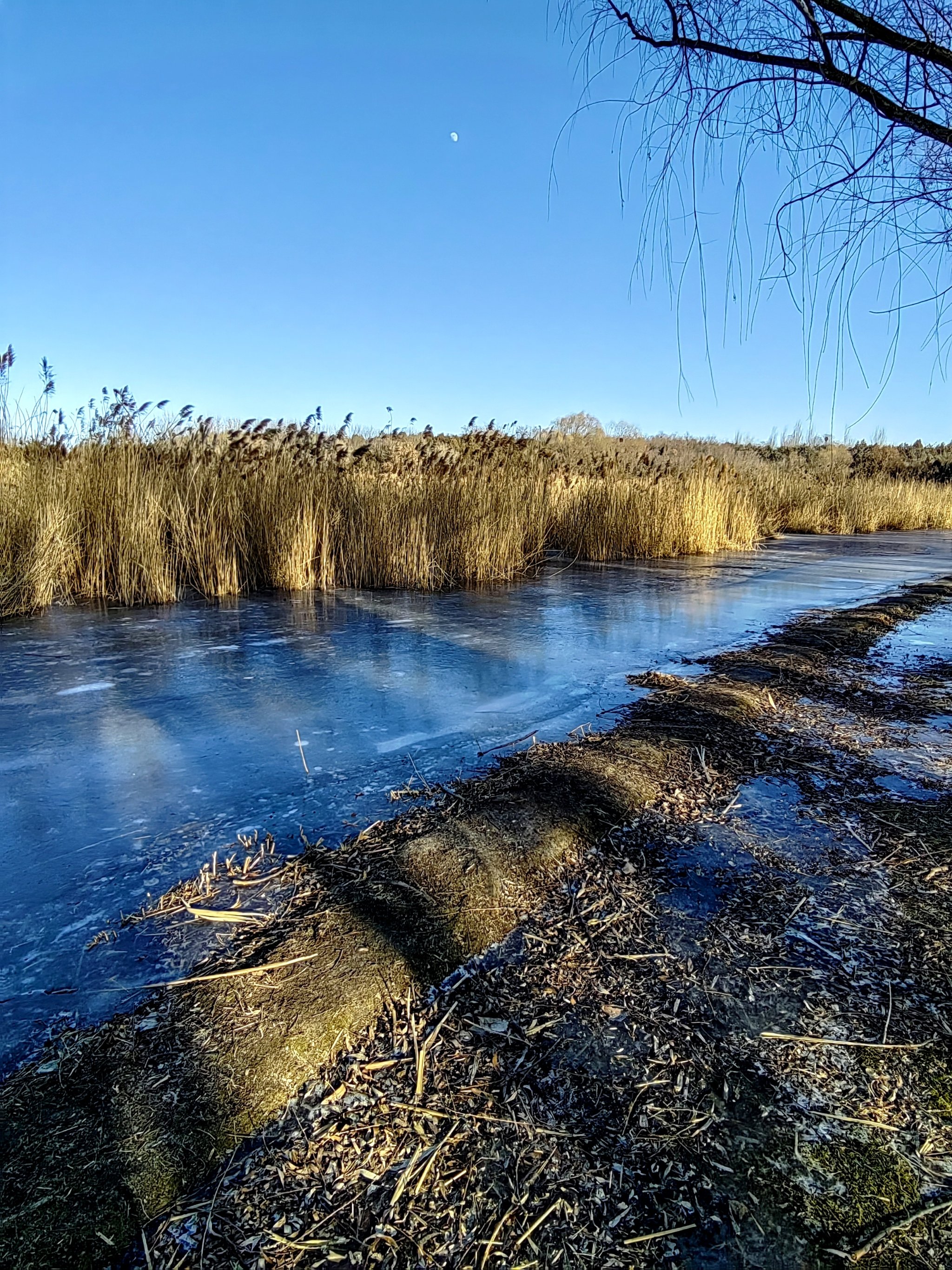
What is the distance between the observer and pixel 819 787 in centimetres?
184

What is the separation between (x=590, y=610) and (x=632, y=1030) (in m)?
3.80

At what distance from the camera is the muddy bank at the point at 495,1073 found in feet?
2.49

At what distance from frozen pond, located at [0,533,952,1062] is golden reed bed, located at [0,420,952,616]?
0.46 m

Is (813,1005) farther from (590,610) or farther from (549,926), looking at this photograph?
(590,610)

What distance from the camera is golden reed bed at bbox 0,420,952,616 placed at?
498cm

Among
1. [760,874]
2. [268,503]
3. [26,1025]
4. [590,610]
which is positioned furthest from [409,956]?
[268,503]

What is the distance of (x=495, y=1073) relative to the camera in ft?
3.12

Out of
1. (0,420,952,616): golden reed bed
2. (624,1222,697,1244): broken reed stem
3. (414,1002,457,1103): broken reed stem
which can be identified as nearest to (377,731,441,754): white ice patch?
(414,1002,457,1103): broken reed stem

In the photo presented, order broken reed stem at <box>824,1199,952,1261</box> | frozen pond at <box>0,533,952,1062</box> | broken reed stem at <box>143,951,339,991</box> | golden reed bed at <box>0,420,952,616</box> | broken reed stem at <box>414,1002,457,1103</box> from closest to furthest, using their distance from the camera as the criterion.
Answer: broken reed stem at <box>824,1199,952,1261</box>
broken reed stem at <box>414,1002,457,1103</box>
broken reed stem at <box>143,951,339,991</box>
frozen pond at <box>0,533,952,1062</box>
golden reed bed at <box>0,420,952,616</box>

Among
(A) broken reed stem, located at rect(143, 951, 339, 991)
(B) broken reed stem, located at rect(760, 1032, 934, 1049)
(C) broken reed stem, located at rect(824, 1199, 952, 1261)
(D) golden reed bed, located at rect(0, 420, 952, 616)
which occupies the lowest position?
(C) broken reed stem, located at rect(824, 1199, 952, 1261)

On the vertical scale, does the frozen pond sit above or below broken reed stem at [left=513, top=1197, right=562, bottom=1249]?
above

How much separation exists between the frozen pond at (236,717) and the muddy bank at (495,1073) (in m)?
0.22

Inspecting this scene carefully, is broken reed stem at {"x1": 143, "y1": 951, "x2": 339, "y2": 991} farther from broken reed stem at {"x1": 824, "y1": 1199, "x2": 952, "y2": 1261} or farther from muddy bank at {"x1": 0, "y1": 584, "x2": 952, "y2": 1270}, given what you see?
broken reed stem at {"x1": 824, "y1": 1199, "x2": 952, "y2": 1261}

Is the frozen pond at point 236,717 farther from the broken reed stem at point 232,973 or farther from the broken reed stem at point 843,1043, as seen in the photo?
the broken reed stem at point 843,1043
